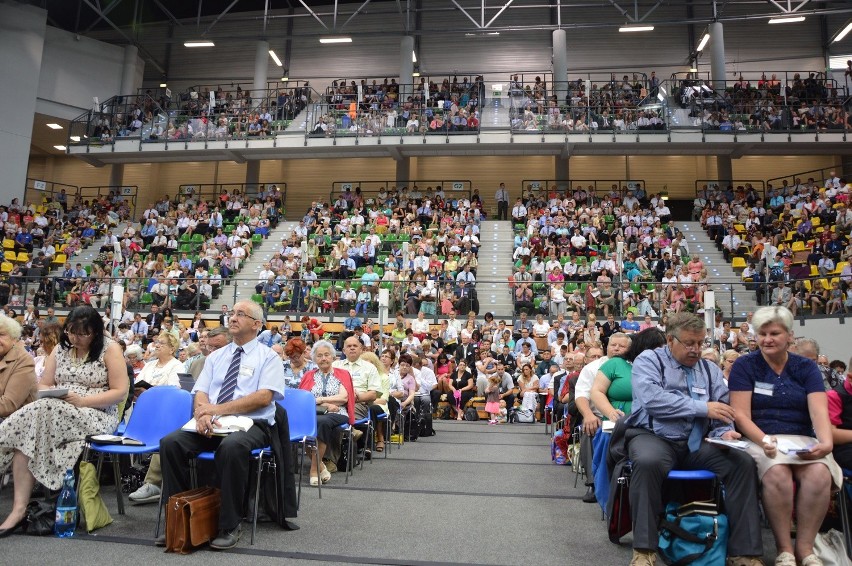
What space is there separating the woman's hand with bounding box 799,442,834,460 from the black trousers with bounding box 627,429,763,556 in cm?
25

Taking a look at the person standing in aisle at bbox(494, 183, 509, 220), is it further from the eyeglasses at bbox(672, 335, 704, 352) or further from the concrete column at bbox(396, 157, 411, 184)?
the eyeglasses at bbox(672, 335, 704, 352)

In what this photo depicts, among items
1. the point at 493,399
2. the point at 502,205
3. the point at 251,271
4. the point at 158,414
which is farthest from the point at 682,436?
the point at 502,205

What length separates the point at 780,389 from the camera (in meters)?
3.62

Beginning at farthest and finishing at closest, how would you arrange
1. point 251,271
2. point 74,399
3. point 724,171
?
point 724,171 < point 251,271 < point 74,399

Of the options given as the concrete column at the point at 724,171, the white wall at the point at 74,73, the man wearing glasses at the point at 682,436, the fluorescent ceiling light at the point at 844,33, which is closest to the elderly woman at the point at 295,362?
the man wearing glasses at the point at 682,436

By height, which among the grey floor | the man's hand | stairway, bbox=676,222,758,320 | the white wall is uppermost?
the white wall

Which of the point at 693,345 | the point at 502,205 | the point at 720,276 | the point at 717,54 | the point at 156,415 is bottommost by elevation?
the point at 156,415

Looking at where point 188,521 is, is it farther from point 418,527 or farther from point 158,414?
point 418,527

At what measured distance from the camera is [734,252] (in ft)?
56.8

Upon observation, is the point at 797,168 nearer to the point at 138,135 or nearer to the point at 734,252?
the point at 734,252

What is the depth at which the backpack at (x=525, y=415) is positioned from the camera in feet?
37.1

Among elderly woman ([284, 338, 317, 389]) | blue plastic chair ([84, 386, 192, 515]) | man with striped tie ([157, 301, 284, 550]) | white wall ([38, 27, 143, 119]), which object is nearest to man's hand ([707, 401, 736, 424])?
man with striped tie ([157, 301, 284, 550])

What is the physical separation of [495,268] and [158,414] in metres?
13.3

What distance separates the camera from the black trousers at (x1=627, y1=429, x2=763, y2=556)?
3.35 m
